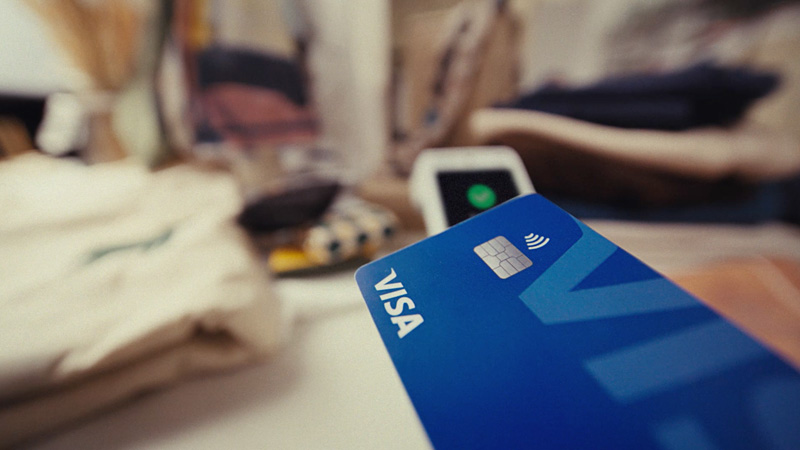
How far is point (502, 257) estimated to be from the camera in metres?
0.18

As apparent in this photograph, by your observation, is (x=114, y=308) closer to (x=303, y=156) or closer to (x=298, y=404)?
(x=298, y=404)

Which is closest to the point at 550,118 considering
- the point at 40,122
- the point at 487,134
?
the point at 487,134

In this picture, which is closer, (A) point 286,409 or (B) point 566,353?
(B) point 566,353

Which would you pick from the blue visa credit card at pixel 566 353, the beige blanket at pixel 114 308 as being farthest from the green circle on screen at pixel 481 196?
the beige blanket at pixel 114 308

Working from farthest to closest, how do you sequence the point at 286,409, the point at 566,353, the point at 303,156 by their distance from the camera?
the point at 303,156 → the point at 286,409 → the point at 566,353

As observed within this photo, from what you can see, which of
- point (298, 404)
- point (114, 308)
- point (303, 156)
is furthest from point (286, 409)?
point (303, 156)

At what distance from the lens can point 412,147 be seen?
0.61 metres

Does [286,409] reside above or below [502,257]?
below

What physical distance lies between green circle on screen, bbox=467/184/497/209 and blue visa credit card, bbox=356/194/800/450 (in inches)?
3.3

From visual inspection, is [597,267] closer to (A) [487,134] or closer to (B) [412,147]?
(A) [487,134]

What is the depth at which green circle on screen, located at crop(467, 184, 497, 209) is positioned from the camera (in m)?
0.27

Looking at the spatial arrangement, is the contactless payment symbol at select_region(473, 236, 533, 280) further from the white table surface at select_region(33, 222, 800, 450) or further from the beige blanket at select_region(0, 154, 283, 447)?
the beige blanket at select_region(0, 154, 283, 447)

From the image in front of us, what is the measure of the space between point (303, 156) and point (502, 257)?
2.61 feet

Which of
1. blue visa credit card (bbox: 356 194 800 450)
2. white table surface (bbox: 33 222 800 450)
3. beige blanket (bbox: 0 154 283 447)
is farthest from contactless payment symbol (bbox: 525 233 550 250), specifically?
beige blanket (bbox: 0 154 283 447)
